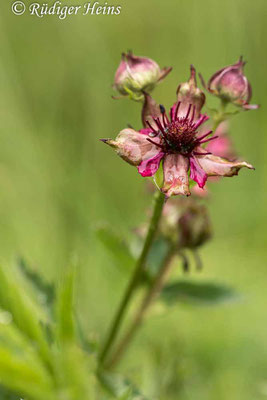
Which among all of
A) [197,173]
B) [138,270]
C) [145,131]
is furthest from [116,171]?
[197,173]

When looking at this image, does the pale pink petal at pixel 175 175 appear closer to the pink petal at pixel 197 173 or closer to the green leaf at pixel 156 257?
the pink petal at pixel 197 173

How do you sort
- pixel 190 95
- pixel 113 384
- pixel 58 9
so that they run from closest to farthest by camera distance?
1. pixel 190 95
2. pixel 113 384
3. pixel 58 9

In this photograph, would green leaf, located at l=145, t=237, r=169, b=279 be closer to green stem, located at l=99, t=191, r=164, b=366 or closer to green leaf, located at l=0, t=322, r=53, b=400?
green stem, located at l=99, t=191, r=164, b=366

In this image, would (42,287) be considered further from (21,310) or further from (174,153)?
(174,153)

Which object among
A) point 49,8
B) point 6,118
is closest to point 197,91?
point 6,118

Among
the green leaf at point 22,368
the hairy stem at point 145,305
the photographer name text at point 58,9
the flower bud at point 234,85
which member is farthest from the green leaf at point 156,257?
the photographer name text at point 58,9

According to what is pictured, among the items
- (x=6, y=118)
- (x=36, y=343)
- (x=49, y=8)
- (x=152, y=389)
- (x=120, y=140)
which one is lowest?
(x=152, y=389)

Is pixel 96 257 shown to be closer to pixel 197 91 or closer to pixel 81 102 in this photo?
pixel 81 102
